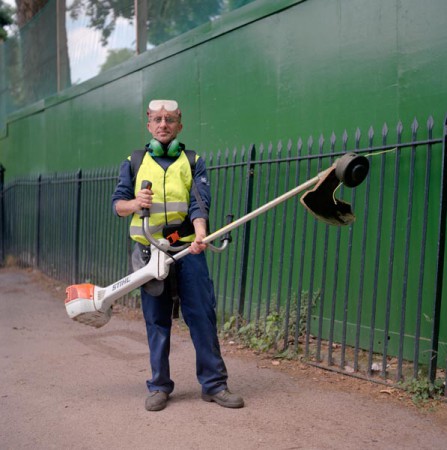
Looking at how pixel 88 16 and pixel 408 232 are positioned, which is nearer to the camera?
pixel 408 232

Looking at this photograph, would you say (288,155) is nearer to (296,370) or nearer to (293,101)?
(293,101)

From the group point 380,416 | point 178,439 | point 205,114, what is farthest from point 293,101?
point 178,439

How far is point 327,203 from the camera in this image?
3818 mm

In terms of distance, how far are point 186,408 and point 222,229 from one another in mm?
1276

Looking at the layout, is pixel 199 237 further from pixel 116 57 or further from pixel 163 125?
pixel 116 57

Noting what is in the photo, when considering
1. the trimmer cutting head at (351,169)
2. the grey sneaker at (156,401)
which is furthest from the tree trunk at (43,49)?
the trimmer cutting head at (351,169)

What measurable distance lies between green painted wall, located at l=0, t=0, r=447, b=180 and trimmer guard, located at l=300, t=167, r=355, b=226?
1.39 m

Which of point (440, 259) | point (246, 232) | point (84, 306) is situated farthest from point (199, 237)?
point (246, 232)

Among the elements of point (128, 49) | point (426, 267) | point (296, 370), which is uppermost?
point (128, 49)

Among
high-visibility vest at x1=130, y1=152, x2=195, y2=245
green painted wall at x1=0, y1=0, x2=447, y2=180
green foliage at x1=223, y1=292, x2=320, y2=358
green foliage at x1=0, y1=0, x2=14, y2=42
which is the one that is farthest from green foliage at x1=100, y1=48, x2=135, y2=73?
green foliage at x1=0, y1=0, x2=14, y2=42

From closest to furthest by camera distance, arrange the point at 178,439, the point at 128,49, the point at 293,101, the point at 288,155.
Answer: the point at 178,439 < the point at 288,155 < the point at 293,101 < the point at 128,49

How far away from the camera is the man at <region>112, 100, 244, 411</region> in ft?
13.3

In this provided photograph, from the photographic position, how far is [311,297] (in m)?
5.29

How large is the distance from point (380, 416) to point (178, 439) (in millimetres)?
1348
